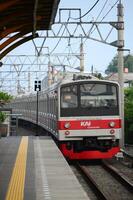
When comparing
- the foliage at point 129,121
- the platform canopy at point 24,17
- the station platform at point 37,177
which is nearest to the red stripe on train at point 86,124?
the station platform at point 37,177

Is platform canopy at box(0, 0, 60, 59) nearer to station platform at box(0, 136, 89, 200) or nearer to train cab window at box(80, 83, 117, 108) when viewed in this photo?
station platform at box(0, 136, 89, 200)

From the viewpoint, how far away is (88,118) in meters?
18.9

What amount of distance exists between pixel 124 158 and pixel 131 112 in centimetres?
742

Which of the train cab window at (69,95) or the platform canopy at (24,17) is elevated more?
the platform canopy at (24,17)

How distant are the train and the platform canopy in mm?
5142

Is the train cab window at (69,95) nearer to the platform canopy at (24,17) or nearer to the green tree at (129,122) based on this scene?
the platform canopy at (24,17)

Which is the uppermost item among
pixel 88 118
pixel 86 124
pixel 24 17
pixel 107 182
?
pixel 24 17

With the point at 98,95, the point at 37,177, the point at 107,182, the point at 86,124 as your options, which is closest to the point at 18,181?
the point at 37,177

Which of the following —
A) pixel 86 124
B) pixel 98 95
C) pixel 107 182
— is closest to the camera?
pixel 107 182

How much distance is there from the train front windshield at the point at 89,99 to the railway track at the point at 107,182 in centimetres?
178

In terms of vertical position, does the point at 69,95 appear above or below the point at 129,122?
above

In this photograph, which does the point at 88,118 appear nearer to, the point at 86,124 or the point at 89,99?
the point at 86,124

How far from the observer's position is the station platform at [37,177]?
30.8 feet

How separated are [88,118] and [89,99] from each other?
0.70 m
